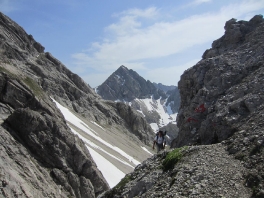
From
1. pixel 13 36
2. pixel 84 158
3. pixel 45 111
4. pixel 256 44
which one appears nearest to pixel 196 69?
pixel 256 44

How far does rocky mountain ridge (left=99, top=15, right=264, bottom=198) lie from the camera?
13.4 m

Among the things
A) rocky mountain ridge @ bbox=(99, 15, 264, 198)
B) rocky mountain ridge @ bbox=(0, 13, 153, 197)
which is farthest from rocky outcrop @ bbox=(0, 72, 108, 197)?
rocky mountain ridge @ bbox=(99, 15, 264, 198)

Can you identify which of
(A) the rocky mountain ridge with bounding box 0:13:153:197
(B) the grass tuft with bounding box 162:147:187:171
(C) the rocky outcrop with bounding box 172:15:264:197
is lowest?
(A) the rocky mountain ridge with bounding box 0:13:153:197

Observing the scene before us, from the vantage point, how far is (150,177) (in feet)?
56.2

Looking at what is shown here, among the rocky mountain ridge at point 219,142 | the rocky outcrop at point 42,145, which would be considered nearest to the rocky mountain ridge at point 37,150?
the rocky outcrop at point 42,145

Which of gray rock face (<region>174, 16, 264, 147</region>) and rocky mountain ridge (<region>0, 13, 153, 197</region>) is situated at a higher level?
gray rock face (<region>174, 16, 264, 147</region>)

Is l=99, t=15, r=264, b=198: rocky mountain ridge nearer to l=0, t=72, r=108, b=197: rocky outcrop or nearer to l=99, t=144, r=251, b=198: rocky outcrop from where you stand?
l=99, t=144, r=251, b=198: rocky outcrop

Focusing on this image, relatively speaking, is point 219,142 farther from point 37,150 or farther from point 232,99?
point 37,150

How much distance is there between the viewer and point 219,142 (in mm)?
19547

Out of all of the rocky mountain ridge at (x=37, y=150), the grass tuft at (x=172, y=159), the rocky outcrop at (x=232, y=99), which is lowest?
the rocky mountain ridge at (x=37, y=150)

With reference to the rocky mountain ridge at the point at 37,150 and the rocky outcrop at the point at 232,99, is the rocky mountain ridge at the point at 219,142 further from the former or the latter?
the rocky mountain ridge at the point at 37,150

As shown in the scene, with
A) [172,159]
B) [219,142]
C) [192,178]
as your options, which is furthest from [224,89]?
[192,178]

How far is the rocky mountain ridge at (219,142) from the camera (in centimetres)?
1340

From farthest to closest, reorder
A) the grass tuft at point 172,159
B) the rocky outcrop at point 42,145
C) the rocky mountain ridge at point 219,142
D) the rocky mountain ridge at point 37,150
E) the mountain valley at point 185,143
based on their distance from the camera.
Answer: the rocky outcrop at point 42,145 → the rocky mountain ridge at point 37,150 → the grass tuft at point 172,159 → the mountain valley at point 185,143 → the rocky mountain ridge at point 219,142
